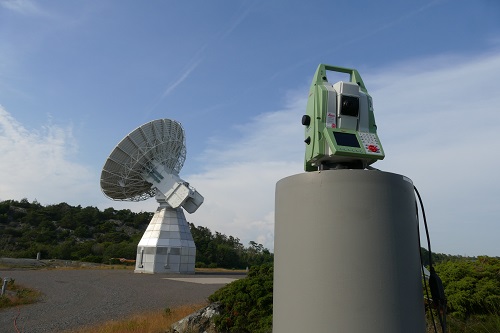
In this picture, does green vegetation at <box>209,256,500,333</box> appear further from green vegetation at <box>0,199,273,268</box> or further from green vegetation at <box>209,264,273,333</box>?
green vegetation at <box>0,199,273,268</box>

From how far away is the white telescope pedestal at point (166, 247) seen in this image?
34.6 metres

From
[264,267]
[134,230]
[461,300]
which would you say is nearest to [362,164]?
[461,300]

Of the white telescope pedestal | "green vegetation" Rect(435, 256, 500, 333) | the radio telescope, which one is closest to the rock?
"green vegetation" Rect(435, 256, 500, 333)

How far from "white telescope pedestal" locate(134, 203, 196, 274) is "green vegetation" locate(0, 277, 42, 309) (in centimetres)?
1482

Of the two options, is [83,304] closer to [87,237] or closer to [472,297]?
[472,297]

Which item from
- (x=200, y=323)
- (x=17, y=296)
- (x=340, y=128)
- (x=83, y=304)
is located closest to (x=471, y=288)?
(x=340, y=128)

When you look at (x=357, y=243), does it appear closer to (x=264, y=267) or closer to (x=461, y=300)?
(x=461, y=300)

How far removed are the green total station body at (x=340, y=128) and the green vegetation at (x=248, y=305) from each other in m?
4.11

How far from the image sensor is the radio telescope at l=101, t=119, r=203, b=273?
3297 cm

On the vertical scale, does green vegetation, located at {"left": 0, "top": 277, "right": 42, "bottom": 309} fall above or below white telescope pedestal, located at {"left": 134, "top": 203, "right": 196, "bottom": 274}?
below

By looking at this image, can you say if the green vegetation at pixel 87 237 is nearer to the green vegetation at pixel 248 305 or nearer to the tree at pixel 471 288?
the green vegetation at pixel 248 305

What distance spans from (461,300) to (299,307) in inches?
158

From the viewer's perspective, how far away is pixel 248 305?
25.7ft

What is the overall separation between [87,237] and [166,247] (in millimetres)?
40911
